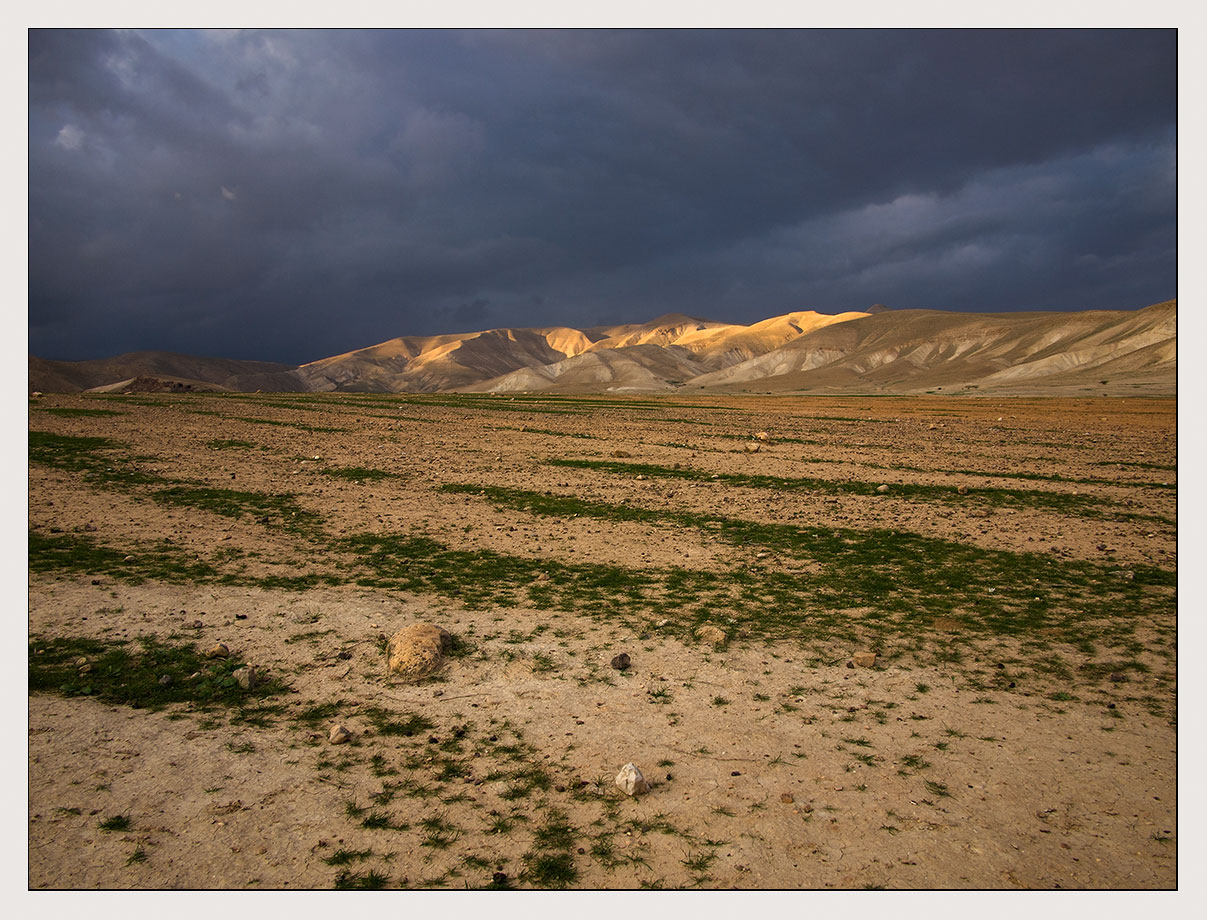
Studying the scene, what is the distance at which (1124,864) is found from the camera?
4992 millimetres

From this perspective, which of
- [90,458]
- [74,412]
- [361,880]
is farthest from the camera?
[74,412]

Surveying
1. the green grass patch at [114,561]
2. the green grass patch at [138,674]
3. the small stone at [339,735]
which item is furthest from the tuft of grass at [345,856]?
the green grass patch at [114,561]

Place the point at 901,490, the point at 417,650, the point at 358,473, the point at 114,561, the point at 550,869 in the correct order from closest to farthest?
the point at 550,869
the point at 417,650
the point at 114,561
the point at 901,490
the point at 358,473

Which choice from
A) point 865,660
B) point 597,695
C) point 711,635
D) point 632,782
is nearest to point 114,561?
point 597,695

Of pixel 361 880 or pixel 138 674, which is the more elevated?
pixel 138 674

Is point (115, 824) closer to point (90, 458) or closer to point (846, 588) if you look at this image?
point (846, 588)

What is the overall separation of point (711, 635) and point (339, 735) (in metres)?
5.01

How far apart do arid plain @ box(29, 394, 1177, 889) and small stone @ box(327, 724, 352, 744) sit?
133 millimetres

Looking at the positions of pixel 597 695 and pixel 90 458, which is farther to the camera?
pixel 90 458

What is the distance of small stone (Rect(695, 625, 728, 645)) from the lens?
905cm

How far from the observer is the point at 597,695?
760cm

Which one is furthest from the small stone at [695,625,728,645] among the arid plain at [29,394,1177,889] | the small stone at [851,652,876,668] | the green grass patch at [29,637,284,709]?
the green grass patch at [29,637,284,709]

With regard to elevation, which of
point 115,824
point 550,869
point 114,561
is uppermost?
point 114,561

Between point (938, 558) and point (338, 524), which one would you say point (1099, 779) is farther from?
point (338, 524)
